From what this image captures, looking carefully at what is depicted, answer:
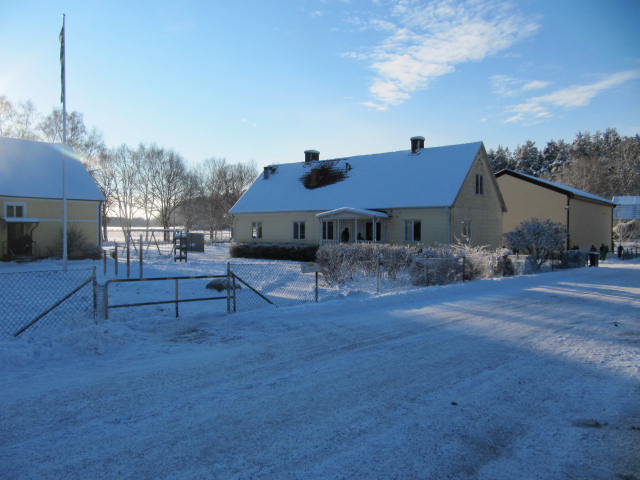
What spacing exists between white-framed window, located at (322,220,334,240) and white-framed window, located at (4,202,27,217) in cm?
1688

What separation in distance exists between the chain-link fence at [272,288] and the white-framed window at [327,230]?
8.73 metres

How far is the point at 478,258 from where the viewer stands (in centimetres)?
1669

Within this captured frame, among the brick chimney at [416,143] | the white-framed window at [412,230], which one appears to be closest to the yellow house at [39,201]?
the white-framed window at [412,230]

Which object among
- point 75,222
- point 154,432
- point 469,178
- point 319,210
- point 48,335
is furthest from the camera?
point 319,210

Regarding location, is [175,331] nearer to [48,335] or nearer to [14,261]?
[48,335]

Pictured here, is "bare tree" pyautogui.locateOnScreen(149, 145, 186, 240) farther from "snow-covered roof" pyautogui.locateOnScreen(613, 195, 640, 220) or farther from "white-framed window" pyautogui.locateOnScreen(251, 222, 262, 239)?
"snow-covered roof" pyautogui.locateOnScreen(613, 195, 640, 220)

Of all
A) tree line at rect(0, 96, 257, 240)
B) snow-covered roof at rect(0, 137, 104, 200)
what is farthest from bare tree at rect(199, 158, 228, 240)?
snow-covered roof at rect(0, 137, 104, 200)

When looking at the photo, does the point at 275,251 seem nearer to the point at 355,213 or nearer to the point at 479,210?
the point at 355,213

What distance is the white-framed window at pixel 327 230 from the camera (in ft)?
94.5

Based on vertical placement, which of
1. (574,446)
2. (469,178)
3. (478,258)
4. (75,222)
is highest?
(469,178)

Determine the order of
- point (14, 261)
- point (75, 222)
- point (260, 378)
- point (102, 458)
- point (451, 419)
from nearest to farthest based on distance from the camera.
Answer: point (102, 458) → point (451, 419) → point (260, 378) → point (14, 261) → point (75, 222)

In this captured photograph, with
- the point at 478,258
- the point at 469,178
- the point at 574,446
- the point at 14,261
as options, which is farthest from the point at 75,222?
the point at 574,446

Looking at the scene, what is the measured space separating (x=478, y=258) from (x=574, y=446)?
13.3 meters

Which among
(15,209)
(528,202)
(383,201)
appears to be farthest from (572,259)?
(15,209)
